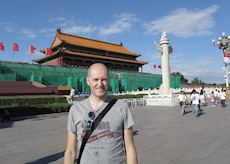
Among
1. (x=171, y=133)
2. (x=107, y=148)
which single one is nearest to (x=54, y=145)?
(x=171, y=133)

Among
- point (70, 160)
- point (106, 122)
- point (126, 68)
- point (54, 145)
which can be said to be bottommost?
point (54, 145)

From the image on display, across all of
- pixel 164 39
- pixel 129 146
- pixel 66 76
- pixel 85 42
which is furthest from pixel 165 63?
pixel 85 42

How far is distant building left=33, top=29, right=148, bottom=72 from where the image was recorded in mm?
36062

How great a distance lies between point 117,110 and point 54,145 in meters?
4.93

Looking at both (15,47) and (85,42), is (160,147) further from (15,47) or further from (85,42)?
(85,42)

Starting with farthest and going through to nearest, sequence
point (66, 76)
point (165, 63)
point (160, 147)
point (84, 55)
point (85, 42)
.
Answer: point (85, 42) < point (84, 55) < point (66, 76) < point (165, 63) < point (160, 147)

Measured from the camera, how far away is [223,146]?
5461 mm

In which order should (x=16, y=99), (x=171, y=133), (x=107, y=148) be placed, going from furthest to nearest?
(x=16, y=99) < (x=171, y=133) < (x=107, y=148)

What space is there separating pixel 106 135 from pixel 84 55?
118 ft

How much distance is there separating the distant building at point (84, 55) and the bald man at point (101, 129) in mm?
33675

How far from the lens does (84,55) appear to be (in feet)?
121

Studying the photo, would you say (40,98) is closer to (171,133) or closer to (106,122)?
(171,133)

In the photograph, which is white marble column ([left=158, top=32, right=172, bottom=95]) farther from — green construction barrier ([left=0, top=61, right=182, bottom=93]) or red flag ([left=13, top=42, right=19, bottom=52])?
red flag ([left=13, top=42, right=19, bottom=52])

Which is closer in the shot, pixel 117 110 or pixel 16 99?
pixel 117 110
